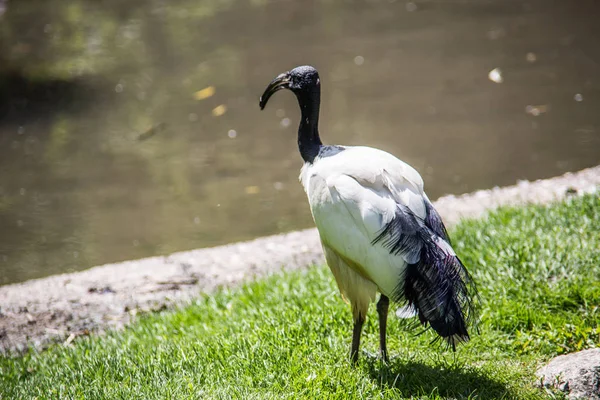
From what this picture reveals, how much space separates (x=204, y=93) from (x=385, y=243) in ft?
25.2

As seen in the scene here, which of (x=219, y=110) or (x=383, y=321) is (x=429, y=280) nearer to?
(x=383, y=321)

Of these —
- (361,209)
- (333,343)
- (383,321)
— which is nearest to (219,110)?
(333,343)

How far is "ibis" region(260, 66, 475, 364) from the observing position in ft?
12.4

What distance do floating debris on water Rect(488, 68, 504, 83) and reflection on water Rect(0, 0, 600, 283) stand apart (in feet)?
0.10

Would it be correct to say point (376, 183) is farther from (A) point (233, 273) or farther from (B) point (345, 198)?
(A) point (233, 273)

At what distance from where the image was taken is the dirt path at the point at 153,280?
561cm

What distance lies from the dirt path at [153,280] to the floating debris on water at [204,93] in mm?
4630

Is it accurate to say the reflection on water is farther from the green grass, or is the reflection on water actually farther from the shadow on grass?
the shadow on grass

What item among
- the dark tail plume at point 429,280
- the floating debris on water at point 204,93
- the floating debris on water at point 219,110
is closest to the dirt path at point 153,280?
the dark tail plume at point 429,280

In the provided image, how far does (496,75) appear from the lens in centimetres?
1066

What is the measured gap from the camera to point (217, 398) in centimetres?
376

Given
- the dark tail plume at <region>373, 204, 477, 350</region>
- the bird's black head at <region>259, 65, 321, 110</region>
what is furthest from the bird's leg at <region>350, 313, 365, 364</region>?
the bird's black head at <region>259, 65, 321, 110</region>

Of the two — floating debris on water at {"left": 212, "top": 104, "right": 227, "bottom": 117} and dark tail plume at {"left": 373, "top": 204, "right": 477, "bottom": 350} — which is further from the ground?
dark tail plume at {"left": 373, "top": 204, "right": 477, "bottom": 350}

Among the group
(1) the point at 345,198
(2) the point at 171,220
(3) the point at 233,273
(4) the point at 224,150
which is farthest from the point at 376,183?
(4) the point at 224,150
